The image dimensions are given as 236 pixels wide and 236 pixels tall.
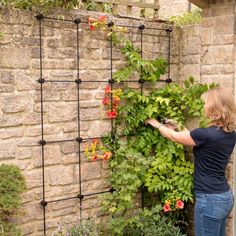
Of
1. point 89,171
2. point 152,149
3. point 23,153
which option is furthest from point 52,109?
point 152,149

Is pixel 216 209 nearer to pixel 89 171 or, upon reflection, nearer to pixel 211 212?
pixel 211 212

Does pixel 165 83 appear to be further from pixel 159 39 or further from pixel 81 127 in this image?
pixel 81 127

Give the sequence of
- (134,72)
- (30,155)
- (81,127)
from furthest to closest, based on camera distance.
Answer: (134,72), (81,127), (30,155)

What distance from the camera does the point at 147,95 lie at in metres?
4.66

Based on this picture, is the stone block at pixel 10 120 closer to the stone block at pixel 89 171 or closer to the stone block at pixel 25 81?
the stone block at pixel 25 81

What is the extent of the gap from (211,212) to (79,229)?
1.22 m

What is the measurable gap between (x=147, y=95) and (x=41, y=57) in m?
1.28

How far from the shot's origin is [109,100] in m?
4.42

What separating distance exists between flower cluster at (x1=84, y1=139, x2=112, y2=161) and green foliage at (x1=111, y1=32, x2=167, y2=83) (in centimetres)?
66

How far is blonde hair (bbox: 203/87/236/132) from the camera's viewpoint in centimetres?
359

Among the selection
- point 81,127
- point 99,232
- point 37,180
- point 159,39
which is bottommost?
point 99,232

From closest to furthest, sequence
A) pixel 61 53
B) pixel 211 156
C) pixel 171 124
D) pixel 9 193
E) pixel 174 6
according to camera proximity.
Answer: pixel 9 193 < pixel 211 156 < pixel 61 53 < pixel 171 124 < pixel 174 6

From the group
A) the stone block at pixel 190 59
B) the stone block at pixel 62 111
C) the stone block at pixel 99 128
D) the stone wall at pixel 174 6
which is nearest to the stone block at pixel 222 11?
the stone block at pixel 190 59

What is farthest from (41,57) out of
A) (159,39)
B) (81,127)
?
(159,39)
